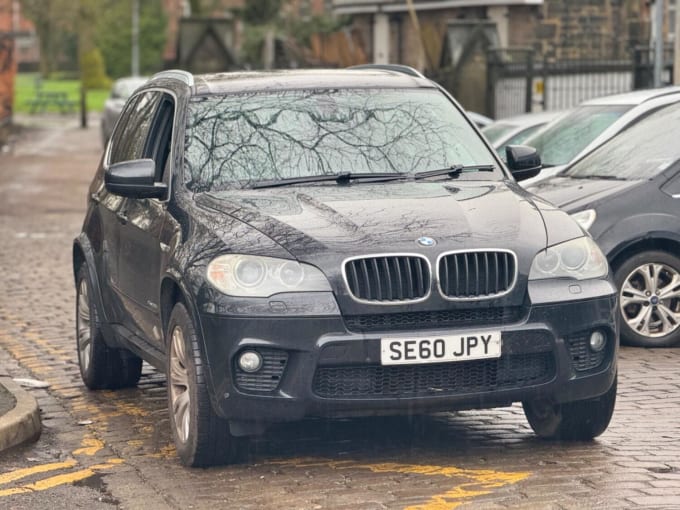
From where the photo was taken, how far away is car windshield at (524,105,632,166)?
518 inches

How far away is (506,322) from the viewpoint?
22.3 feet

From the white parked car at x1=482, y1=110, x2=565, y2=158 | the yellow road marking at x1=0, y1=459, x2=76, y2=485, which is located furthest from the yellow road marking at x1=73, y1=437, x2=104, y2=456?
the white parked car at x1=482, y1=110, x2=565, y2=158

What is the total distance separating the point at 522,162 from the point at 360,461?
193 centimetres

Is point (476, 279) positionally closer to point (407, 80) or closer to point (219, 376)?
point (219, 376)

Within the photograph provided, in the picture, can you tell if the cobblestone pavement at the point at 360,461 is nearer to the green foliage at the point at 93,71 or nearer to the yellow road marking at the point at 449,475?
the yellow road marking at the point at 449,475

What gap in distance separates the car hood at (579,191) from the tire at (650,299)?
46 centimetres

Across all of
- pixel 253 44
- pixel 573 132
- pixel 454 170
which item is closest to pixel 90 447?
pixel 454 170

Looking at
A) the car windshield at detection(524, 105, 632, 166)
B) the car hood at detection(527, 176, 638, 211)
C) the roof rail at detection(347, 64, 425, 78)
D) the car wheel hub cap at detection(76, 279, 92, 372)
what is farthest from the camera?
the car windshield at detection(524, 105, 632, 166)

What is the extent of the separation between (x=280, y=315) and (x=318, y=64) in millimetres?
35678

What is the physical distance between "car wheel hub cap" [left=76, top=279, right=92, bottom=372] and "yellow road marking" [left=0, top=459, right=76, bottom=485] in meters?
1.91

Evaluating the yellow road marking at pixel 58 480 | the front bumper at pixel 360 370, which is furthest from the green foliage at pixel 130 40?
the front bumper at pixel 360 370

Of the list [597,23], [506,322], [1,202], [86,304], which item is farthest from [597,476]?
[597,23]

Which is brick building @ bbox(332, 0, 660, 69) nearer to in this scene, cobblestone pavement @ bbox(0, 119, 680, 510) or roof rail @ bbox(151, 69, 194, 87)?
roof rail @ bbox(151, 69, 194, 87)

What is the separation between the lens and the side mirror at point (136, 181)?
7.79 meters
